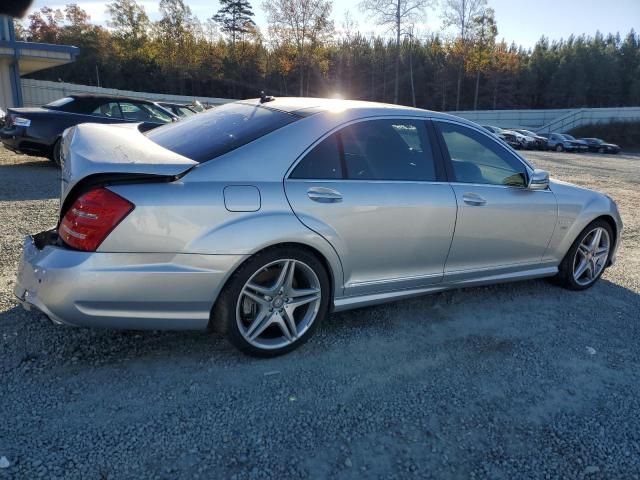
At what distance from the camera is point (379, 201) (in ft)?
10.1

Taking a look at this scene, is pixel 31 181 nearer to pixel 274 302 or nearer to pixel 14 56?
pixel 274 302

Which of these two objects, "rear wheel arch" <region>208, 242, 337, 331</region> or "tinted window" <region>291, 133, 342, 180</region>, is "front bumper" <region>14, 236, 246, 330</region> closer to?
"rear wheel arch" <region>208, 242, 337, 331</region>

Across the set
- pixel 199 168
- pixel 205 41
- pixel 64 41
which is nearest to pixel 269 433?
pixel 199 168

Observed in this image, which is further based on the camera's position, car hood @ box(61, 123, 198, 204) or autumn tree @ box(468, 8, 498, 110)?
autumn tree @ box(468, 8, 498, 110)

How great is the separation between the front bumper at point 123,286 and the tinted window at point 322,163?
0.66m

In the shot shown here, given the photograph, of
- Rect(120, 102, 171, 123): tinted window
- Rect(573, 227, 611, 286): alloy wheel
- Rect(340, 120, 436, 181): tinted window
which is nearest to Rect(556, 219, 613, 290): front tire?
Rect(573, 227, 611, 286): alloy wheel

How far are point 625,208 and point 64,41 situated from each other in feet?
221

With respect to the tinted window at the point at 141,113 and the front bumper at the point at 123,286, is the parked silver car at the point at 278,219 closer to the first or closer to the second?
the front bumper at the point at 123,286

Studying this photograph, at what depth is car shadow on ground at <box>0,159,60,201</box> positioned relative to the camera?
6.72m

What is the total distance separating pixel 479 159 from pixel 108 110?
7611 millimetres

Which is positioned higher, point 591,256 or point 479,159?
point 479,159

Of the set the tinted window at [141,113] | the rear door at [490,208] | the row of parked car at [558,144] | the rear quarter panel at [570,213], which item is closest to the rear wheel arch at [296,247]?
the rear door at [490,208]

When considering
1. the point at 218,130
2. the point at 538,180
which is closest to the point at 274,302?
the point at 218,130

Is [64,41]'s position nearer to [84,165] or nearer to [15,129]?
[15,129]
